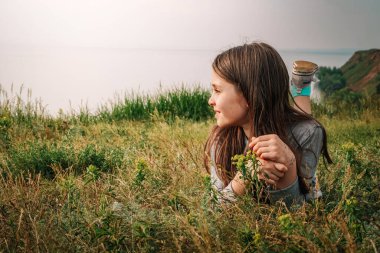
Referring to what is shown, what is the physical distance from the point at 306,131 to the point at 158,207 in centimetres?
117

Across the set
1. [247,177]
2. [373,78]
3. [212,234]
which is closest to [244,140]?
[247,177]

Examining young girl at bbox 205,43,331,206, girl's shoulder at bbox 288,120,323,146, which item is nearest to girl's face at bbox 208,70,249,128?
young girl at bbox 205,43,331,206

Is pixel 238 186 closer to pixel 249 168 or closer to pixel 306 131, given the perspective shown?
pixel 249 168

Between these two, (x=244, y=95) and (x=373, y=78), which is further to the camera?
(x=373, y=78)

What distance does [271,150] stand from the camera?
3.02m

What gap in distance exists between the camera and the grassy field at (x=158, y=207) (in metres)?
2.81

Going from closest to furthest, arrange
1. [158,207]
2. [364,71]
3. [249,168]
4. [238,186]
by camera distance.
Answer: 1. [249,168]
2. [238,186]
3. [158,207]
4. [364,71]

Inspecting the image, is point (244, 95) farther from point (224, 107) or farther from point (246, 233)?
point (246, 233)

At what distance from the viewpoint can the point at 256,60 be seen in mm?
3445

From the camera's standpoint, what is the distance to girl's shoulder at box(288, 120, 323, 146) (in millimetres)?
3490

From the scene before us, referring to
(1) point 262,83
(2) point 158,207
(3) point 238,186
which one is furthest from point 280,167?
(2) point 158,207

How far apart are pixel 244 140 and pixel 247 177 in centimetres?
70

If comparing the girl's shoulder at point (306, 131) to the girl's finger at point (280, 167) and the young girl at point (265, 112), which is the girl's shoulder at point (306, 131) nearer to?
the young girl at point (265, 112)

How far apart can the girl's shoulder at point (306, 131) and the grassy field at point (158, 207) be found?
0.40 m
